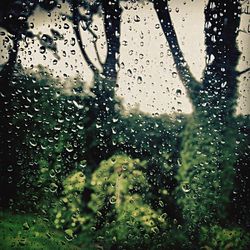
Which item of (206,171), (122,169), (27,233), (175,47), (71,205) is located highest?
(175,47)

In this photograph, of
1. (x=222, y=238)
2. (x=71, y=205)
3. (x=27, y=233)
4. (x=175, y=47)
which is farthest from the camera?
(x=71, y=205)

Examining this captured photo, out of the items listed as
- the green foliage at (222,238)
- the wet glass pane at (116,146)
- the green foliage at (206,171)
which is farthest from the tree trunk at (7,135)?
the green foliage at (222,238)

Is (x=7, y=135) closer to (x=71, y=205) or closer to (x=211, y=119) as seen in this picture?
(x=71, y=205)

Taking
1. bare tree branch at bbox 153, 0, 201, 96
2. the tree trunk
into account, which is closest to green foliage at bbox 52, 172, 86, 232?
the tree trunk

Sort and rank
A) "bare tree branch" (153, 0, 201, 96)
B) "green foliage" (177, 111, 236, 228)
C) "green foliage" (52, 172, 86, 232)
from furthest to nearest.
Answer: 1. "green foliage" (177, 111, 236, 228)
2. "green foliage" (52, 172, 86, 232)
3. "bare tree branch" (153, 0, 201, 96)

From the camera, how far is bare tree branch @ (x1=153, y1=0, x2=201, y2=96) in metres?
2.91

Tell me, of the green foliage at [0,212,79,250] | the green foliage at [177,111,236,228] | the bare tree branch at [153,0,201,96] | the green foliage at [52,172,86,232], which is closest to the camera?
the green foliage at [0,212,79,250]

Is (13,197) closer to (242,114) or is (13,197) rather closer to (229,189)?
(229,189)

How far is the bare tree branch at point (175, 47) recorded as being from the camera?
291 centimetres

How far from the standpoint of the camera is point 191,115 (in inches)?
132

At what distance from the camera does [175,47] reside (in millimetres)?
2932

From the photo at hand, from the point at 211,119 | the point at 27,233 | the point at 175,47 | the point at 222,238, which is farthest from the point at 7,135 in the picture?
the point at 222,238

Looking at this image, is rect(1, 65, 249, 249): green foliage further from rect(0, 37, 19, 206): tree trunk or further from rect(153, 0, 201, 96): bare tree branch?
rect(153, 0, 201, 96): bare tree branch

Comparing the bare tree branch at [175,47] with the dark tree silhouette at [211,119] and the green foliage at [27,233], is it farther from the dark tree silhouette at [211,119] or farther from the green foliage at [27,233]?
the green foliage at [27,233]
